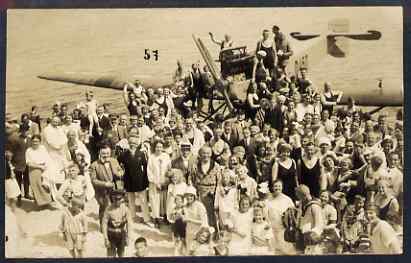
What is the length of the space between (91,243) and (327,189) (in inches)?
50.0

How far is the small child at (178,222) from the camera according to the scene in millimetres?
3869

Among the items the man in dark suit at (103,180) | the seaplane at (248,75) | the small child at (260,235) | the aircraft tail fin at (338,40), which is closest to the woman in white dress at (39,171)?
the man in dark suit at (103,180)

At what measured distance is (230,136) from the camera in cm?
390

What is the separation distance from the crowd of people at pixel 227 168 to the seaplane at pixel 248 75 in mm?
43

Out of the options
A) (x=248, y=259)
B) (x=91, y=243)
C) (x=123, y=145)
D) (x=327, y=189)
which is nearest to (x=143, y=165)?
(x=123, y=145)

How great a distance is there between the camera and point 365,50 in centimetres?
397

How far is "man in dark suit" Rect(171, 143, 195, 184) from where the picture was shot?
3883 millimetres

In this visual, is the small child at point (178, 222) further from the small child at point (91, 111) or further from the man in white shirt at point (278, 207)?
the small child at point (91, 111)

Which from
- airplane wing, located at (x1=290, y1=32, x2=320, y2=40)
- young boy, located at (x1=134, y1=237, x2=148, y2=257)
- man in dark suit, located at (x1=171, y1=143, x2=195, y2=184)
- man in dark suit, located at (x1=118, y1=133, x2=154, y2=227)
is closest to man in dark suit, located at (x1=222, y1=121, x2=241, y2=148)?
man in dark suit, located at (x1=171, y1=143, x2=195, y2=184)

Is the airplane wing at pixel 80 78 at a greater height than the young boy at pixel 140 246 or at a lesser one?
greater

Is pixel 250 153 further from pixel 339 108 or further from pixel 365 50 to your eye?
pixel 365 50

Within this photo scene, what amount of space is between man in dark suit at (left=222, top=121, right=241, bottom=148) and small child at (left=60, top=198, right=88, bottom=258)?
2.71 feet

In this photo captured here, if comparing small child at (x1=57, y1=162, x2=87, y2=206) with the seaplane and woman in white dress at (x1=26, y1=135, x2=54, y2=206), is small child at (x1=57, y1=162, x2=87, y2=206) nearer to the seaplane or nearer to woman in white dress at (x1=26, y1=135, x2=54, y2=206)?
woman in white dress at (x1=26, y1=135, x2=54, y2=206)

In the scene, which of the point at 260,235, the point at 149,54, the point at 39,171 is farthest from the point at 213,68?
the point at 39,171
